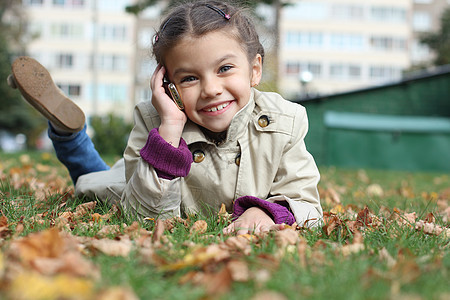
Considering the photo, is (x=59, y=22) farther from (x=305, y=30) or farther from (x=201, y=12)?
(x=201, y=12)

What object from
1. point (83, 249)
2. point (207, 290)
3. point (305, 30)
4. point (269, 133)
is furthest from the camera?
point (305, 30)

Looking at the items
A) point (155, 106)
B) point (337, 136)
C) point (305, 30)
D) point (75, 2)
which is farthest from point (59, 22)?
point (155, 106)

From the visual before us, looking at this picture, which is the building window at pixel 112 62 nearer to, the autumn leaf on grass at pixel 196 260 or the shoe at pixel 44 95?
the shoe at pixel 44 95

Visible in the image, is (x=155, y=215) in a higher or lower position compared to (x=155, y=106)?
lower

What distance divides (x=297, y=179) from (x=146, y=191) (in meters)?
0.80

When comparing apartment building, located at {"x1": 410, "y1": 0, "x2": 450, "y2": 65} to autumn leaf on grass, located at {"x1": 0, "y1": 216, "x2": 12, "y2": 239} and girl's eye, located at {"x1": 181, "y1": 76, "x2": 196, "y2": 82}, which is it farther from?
autumn leaf on grass, located at {"x1": 0, "y1": 216, "x2": 12, "y2": 239}

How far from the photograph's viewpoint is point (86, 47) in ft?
143

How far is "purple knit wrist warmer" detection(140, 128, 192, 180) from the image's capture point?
2436 mm

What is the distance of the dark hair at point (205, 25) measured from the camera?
2.48 meters

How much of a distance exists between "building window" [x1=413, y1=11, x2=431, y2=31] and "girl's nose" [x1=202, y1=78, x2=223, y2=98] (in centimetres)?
4859

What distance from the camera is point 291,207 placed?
253 cm

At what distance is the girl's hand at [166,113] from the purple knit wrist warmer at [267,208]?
1.46ft

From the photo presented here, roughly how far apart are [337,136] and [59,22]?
128 ft

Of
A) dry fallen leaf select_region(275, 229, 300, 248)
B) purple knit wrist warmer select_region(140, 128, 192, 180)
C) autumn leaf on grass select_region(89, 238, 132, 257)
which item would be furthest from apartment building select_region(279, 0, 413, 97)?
autumn leaf on grass select_region(89, 238, 132, 257)
